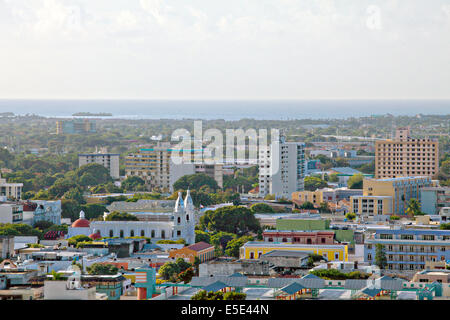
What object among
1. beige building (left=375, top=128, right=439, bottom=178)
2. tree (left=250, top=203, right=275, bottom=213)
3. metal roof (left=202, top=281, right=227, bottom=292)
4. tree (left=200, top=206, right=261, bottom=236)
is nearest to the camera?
metal roof (left=202, top=281, right=227, bottom=292)

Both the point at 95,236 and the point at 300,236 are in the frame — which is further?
the point at 95,236

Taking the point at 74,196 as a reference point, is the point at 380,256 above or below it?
above

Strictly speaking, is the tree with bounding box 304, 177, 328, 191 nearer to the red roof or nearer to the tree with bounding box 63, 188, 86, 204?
the tree with bounding box 63, 188, 86, 204

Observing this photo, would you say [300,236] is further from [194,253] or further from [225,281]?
[225,281]

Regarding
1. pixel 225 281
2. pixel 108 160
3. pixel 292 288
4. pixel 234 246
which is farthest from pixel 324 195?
pixel 292 288

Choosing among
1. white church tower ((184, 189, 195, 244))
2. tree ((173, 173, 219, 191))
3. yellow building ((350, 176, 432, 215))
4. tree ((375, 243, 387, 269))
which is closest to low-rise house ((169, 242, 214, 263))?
white church tower ((184, 189, 195, 244))

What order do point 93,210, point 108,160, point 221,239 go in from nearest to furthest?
point 221,239 → point 93,210 → point 108,160

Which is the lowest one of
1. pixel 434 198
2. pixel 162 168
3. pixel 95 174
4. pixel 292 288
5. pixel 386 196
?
pixel 95 174
